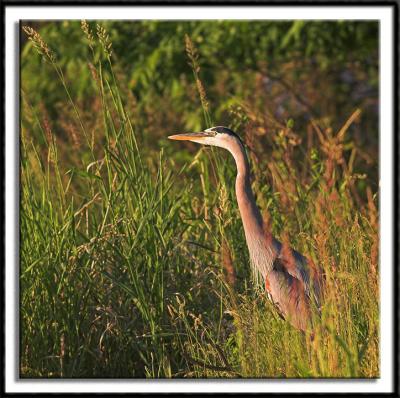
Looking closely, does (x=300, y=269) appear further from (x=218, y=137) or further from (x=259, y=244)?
(x=218, y=137)

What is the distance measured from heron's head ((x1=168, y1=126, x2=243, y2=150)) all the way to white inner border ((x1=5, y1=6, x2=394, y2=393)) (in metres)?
0.64

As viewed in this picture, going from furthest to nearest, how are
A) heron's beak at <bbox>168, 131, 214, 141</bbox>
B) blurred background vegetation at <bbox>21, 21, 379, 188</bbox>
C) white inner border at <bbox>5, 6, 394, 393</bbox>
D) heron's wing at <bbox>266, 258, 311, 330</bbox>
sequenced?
blurred background vegetation at <bbox>21, 21, 379, 188</bbox>
heron's beak at <bbox>168, 131, 214, 141</bbox>
heron's wing at <bbox>266, 258, 311, 330</bbox>
white inner border at <bbox>5, 6, 394, 393</bbox>

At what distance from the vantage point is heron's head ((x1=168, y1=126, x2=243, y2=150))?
4312 mm

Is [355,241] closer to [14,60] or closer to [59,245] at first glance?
[59,245]

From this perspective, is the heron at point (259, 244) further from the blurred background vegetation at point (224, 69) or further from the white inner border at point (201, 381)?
the blurred background vegetation at point (224, 69)

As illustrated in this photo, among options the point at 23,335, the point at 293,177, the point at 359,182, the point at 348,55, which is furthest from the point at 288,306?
the point at 348,55

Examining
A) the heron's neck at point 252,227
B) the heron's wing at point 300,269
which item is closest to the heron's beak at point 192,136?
the heron's neck at point 252,227

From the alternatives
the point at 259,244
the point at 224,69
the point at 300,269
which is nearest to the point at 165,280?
the point at 259,244

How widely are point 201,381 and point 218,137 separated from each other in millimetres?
1249

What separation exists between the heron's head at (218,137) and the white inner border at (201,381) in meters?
0.64

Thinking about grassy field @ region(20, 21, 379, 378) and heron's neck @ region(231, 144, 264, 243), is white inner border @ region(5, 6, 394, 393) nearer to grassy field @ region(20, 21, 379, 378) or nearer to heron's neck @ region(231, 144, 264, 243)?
grassy field @ region(20, 21, 379, 378)

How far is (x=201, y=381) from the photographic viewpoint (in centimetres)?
362

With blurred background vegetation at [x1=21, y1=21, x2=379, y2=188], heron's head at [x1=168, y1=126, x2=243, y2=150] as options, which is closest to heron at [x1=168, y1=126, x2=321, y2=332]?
heron's head at [x1=168, y1=126, x2=243, y2=150]

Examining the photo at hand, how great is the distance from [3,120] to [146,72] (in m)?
3.49
